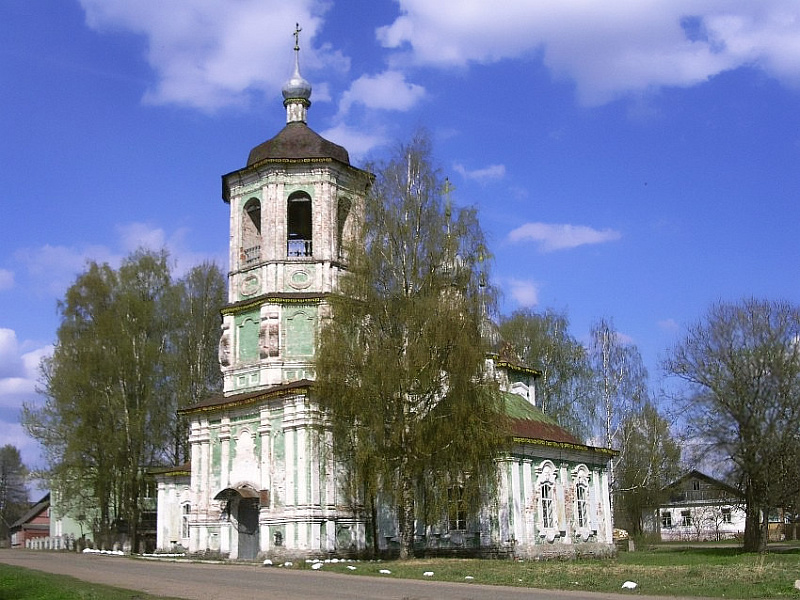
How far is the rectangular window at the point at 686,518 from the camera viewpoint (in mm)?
63062

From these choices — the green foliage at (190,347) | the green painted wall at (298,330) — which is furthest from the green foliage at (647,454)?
the green painted wall at (298,330)

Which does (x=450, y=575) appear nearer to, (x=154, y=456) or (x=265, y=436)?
(x=265, y=436)

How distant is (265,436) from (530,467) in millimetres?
8634

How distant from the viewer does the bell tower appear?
27.9 meters

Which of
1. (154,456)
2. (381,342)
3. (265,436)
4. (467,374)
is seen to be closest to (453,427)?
(467,374)

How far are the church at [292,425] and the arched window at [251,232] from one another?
0.06 metres

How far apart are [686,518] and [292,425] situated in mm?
A: 45264

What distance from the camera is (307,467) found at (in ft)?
84.1

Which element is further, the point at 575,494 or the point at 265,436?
the point at 575,494

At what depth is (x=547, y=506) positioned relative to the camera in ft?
99.2

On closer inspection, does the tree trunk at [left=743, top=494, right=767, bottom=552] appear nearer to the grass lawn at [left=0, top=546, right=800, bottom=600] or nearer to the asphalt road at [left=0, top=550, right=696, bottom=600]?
the grass lawn at [left=0, top=546, right=800, bottom=600]

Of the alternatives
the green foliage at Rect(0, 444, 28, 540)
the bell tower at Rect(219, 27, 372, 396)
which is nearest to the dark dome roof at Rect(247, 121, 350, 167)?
the bell tower at Rect(219, 27, 372, 396)

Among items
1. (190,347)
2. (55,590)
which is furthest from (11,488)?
(55,590)

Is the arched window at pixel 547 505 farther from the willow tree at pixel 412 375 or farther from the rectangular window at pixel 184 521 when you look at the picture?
the rectangular window at pixel 184 521
